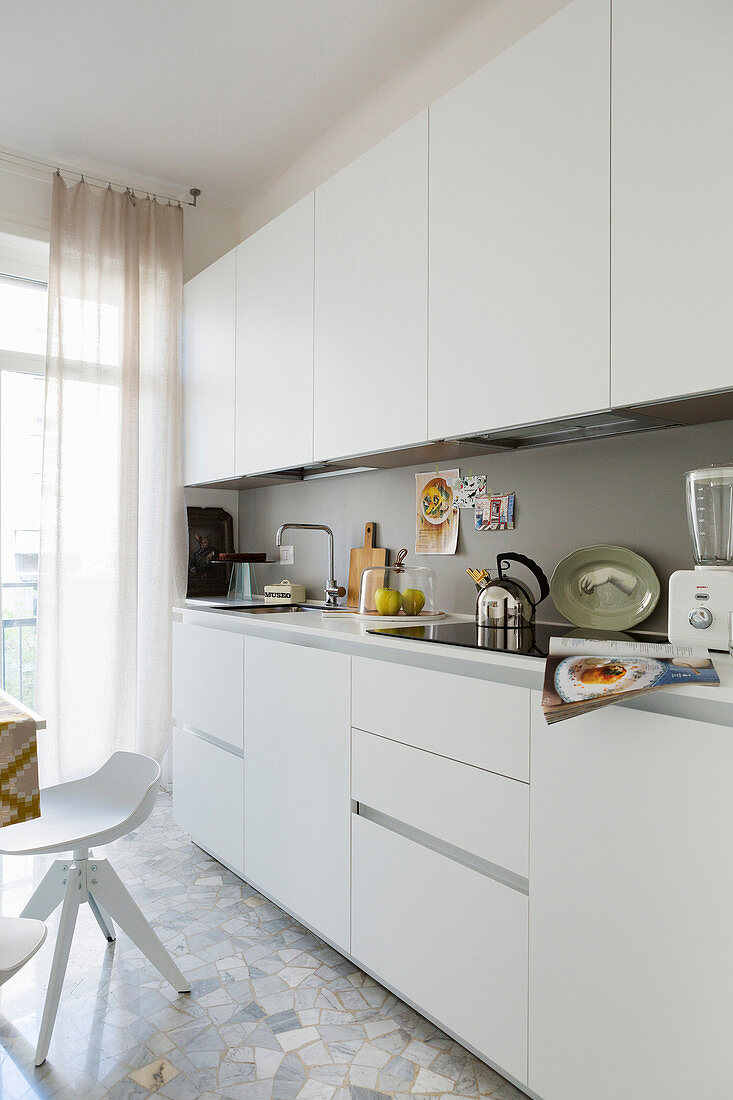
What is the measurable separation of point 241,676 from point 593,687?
146cm

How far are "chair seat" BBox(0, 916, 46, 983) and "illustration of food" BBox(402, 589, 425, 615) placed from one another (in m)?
1.23

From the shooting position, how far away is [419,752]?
1652 millimetres

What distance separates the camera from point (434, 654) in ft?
5.30

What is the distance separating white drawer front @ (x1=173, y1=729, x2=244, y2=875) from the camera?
2.42 metres

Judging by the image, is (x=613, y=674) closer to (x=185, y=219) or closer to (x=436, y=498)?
(x=436, y=498)

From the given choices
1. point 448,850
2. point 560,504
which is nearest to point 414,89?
point 560,504

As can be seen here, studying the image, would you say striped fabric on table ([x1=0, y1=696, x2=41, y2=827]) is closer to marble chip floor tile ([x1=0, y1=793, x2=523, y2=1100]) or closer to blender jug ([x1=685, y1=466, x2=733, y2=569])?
marble chip floor tile ([x1=0, y1=793, x2=523, y2=1100])

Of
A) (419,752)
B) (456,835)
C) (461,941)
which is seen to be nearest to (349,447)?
(419,752)

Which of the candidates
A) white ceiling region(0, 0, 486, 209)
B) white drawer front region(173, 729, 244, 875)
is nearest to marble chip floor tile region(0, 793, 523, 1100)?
white drawer front region(173, 729, 244, 875)

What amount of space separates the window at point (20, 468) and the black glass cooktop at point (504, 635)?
81.8 inches

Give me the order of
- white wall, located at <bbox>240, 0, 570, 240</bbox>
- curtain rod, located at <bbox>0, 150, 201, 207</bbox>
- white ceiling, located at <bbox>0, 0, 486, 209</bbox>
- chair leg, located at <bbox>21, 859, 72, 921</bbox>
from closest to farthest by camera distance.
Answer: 1. chair leg, located at <bbox>21, 859, 72, 921</bbox>
2. white wall, located at <bbox>240, 0, 570, 240</bbox>
3. white ceiling, located at <bbox>0, 0, 486, 209</bbox>
4. curtain rod, located at <bbox>0, 150, 201, 207</bbox>

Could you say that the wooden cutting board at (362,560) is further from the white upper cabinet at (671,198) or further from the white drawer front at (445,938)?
the white upper cabinet at (671,198)

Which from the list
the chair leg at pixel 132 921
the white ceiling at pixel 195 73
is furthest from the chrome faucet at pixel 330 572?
the white ceiling at pixel 195 73

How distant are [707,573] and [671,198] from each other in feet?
2.27
